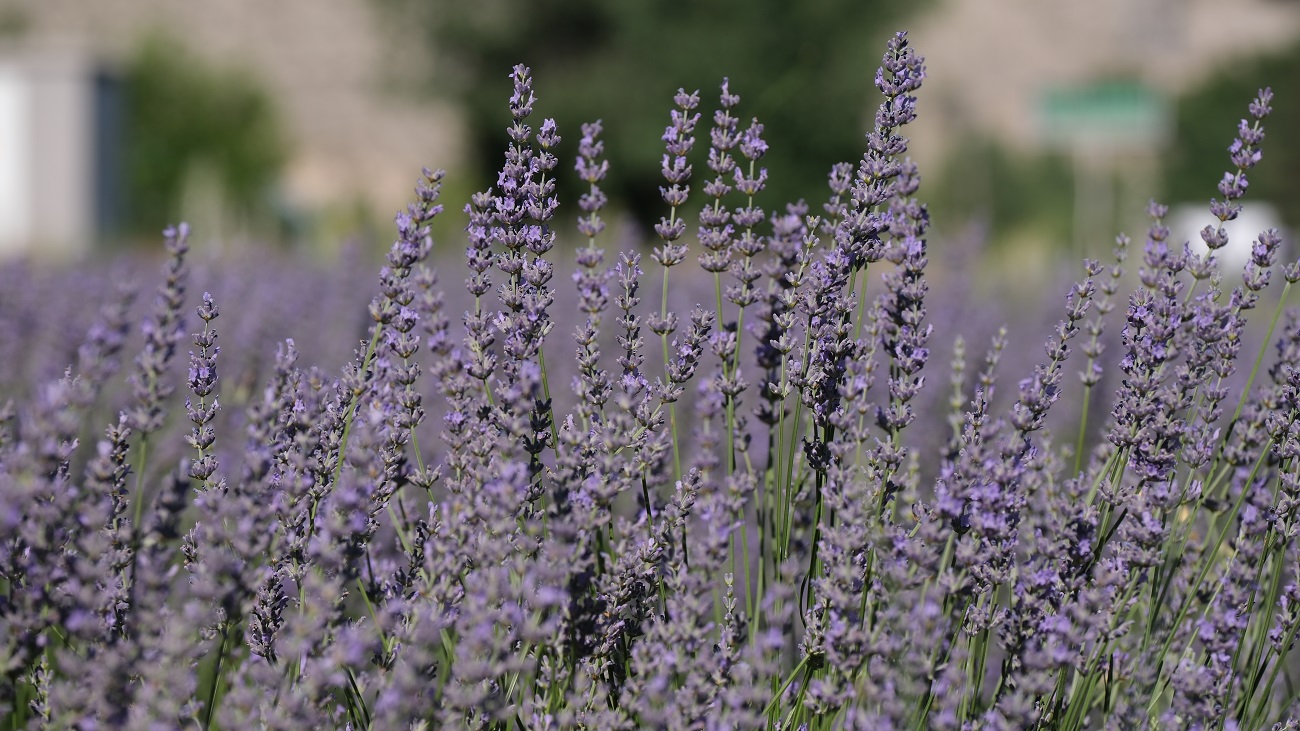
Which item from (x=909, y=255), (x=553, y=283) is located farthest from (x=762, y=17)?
(x=909, y=255)

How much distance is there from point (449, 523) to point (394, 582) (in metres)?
0.31

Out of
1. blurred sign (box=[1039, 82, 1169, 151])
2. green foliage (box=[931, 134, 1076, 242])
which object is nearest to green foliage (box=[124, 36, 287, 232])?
blurred sign (box=[1039, 82, 1169, 151])

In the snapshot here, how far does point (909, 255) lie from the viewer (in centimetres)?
160

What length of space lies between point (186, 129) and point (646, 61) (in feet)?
40.9

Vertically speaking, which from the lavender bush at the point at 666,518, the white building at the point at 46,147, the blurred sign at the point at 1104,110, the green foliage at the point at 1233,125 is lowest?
the lavender bush at the point at 666,518

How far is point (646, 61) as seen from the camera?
21031 mm

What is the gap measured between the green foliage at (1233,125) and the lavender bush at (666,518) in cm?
2374

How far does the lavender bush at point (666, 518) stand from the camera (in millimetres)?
1266

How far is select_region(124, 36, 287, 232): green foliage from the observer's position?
977 inches

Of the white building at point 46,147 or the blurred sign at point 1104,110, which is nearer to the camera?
the blurred sign at point 1104,110

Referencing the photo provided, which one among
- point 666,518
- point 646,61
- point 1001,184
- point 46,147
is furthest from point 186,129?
point 666,518

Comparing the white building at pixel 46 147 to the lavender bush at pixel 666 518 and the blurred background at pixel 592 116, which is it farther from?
the lavender bush at pixel 666 518

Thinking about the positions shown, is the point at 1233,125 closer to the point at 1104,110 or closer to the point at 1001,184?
the point at 1001,184

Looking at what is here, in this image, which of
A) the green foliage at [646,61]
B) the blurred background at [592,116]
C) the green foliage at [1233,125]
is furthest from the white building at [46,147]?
the green foliage at [1233,125]
